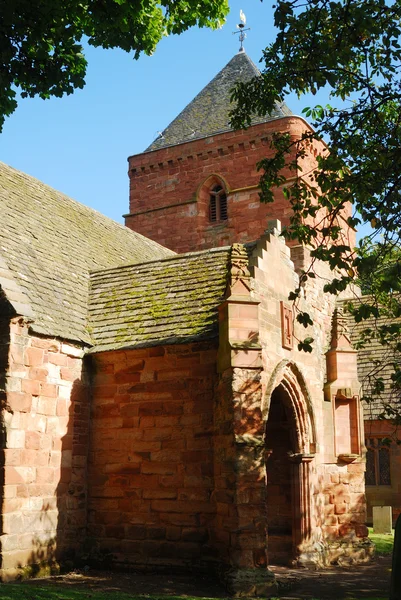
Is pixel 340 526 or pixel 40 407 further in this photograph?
pixel 340 526

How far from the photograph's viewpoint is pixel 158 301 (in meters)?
13.2

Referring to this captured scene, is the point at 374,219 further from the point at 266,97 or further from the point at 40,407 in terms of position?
the point at 40,407

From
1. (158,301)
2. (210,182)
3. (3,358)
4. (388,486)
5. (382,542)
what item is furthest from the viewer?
(210,182)

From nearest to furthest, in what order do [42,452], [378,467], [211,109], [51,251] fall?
[42,452] < [51,251] < [378,467] < [211,109]

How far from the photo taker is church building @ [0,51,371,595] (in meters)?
10.8

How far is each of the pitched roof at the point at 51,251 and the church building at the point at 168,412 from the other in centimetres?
6

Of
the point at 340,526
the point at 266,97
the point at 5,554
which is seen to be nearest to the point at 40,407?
the point at 5,554

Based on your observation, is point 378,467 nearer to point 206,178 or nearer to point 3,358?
point 206,178

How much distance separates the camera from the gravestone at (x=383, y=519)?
1838cm

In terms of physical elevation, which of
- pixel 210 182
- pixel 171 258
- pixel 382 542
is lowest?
pixel 382 542

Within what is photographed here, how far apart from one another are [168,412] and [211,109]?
687 inches

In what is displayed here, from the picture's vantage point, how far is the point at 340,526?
14.9 metres

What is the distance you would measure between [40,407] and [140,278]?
152 inches

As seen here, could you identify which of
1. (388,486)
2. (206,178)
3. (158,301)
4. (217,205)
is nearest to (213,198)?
(217,205)
